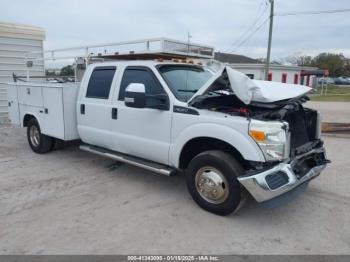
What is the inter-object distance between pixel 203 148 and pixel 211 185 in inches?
25.1

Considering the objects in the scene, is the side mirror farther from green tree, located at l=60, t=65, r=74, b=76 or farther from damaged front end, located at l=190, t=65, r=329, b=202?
green tree, located at l=60, t=65, r=74, b=76

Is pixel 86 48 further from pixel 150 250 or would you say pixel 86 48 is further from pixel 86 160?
pixel 150 250

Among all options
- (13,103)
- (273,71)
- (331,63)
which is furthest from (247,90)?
(331,63)

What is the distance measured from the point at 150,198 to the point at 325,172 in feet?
10.8

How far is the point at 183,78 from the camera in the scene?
16.2ft

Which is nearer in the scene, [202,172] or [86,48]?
[202,172]

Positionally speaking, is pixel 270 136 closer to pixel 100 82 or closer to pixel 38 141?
pixel 100 82

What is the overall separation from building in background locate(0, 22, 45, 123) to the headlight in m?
10.7

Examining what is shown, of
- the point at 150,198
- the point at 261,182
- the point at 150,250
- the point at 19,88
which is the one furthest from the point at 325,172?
the point at 19,88

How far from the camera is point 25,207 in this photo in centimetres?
436

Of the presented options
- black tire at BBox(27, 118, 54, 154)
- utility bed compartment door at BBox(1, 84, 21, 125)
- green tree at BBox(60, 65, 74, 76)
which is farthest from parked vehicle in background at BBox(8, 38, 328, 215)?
green tree at BBox(60, 65, 74, 76)

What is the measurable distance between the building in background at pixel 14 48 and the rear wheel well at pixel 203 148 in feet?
31.6

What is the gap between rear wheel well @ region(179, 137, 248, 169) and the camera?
410 cm

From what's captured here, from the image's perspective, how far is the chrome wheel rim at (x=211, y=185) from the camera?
395 cm
